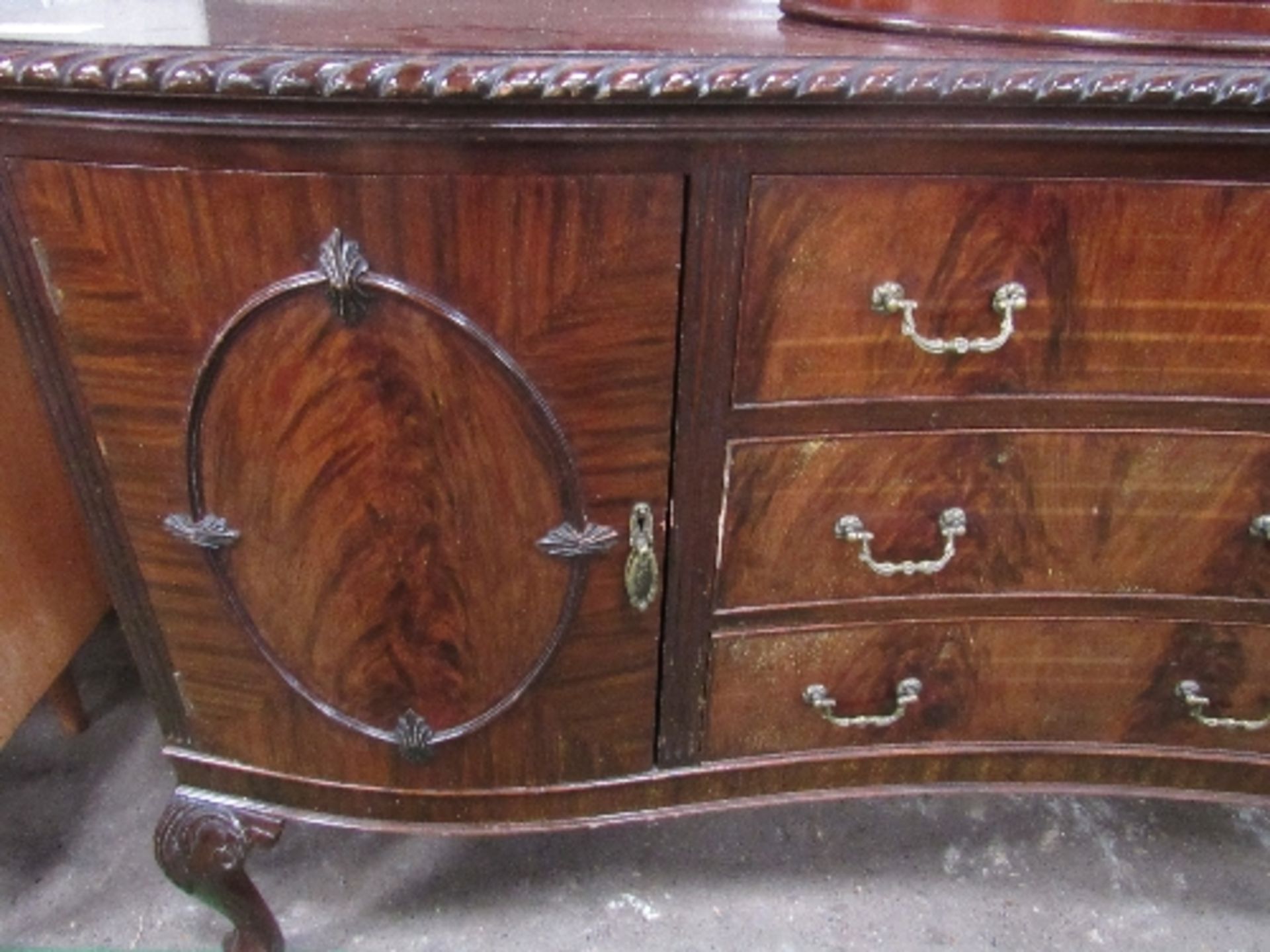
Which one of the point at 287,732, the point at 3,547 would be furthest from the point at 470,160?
the point at 3,547

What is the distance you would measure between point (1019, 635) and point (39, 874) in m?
1.05

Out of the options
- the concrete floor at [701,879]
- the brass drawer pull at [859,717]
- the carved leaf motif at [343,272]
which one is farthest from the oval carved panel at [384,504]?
the concrete floor at [701,879]

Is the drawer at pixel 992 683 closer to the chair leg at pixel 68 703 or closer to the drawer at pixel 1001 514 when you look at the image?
the drawer at pixel 1001 514

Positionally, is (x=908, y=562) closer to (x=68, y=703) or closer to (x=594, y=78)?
(x=594, y=78)

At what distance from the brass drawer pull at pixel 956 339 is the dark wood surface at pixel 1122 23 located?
0.16 m

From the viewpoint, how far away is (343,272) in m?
0.61

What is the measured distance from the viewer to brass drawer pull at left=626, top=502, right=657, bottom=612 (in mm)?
725

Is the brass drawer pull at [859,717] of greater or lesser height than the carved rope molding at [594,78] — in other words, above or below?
below

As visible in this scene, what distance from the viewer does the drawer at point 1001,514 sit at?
2.41 ft

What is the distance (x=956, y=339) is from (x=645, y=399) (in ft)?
0.70

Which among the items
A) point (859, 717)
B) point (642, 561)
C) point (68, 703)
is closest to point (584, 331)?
point (642, 561)

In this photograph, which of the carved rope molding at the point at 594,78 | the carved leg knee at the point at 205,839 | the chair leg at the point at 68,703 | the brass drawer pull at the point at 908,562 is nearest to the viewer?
the carved rope molding at the point at 594,78

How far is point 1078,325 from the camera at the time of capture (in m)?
0.69

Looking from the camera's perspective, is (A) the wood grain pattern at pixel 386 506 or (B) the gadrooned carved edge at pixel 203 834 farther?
(B) the gadrooned carved edge at pixel 203 834
